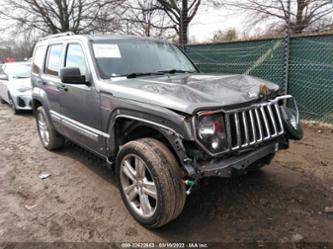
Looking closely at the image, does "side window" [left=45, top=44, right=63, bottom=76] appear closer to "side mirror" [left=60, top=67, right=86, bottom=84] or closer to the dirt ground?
"side mirror" [left=60, top=67, right=86, bottom=84]

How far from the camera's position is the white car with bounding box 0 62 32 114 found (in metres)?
8.73

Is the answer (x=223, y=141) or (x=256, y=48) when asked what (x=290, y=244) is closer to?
(x=223, y=141)

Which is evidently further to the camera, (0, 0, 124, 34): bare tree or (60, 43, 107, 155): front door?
(0, 0, 124, 34): bare tree

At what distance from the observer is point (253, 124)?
2.71 meters

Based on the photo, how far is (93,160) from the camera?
482 cm

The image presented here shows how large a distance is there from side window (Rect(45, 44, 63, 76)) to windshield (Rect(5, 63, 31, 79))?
550 cm

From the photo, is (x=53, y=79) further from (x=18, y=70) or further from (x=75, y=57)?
(x=18, y=70)

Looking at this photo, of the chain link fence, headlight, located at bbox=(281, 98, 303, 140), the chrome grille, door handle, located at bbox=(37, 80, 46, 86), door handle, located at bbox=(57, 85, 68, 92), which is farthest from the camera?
the chain link fence

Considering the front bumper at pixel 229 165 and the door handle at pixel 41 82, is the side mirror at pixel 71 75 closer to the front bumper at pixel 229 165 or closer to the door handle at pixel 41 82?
the door handle at pixel 41 82

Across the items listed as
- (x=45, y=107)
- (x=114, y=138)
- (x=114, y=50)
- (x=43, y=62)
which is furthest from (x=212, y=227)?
(x=43, y=62)

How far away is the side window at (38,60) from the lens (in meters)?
5.05

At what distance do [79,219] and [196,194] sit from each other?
1.40m

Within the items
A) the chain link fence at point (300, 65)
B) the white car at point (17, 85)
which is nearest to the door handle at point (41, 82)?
the white car at point (17, 85)

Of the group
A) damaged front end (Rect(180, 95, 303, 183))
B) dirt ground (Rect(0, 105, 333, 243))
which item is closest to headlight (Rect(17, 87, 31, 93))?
dirt ground (Rect(0, 105, 333, 243))
